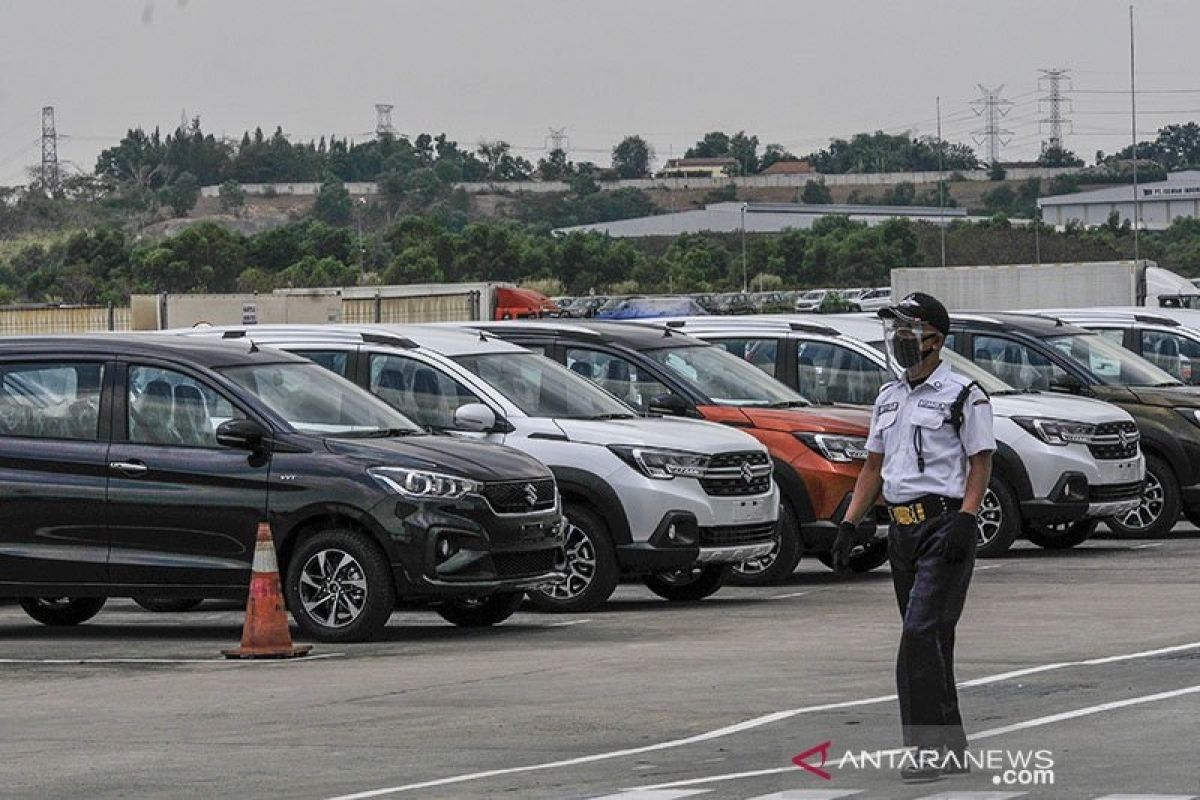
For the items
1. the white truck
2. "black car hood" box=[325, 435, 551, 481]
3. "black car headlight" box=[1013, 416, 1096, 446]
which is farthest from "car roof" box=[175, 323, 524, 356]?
the white truck

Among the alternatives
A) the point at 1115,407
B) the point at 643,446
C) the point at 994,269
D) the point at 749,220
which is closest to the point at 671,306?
the point at 994,269

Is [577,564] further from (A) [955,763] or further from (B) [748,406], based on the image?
(A) [955,763]

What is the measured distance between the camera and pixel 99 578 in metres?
16.1

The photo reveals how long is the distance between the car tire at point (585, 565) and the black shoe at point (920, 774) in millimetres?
7655

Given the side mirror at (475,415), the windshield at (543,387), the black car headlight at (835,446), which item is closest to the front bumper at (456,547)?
the side mirror at (475,415)

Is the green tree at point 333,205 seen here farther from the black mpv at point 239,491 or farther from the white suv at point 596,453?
the black mpv at point 239,491

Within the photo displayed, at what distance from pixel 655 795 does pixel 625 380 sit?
10574mm

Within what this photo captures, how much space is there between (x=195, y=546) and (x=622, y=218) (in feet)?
572

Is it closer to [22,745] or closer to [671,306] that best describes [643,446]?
[22,745]

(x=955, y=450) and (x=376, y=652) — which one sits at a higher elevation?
(x=955, y=450)

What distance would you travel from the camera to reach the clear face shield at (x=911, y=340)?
33.8ft

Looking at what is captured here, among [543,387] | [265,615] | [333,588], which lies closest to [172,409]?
[333,588]

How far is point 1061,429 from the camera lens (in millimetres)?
21859

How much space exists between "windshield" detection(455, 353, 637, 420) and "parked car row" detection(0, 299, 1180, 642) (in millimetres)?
21
